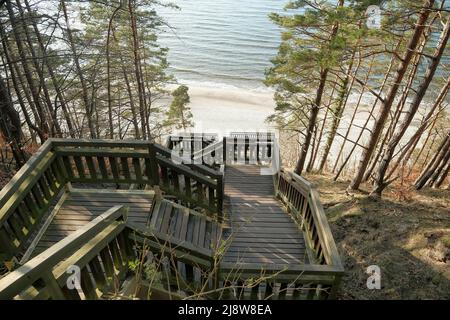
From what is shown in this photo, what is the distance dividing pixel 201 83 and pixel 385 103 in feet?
75.6

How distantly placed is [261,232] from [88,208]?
3330mm

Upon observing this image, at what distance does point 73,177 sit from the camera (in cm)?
545

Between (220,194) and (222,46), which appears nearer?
(220,194)

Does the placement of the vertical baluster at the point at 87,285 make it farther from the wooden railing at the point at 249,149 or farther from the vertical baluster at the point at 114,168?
the wooden railing at the point at 249,149

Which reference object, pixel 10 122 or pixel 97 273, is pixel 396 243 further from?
pixel 10 122

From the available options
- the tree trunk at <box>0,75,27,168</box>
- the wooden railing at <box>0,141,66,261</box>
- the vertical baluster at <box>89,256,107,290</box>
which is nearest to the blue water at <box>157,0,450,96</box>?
the tree trunk at <box>0,75,27,168</box>

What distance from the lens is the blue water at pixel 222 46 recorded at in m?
29.4

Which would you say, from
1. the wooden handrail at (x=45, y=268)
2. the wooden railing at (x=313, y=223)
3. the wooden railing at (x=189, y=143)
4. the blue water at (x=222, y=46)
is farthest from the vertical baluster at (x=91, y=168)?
the blue water at (x=222, y=46)

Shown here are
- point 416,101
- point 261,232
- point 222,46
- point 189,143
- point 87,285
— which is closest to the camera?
point 87,285

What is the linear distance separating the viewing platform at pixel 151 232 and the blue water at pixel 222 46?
2268cm

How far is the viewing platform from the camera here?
312 cm

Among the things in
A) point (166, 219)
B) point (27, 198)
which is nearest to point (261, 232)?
point (166, 219)
